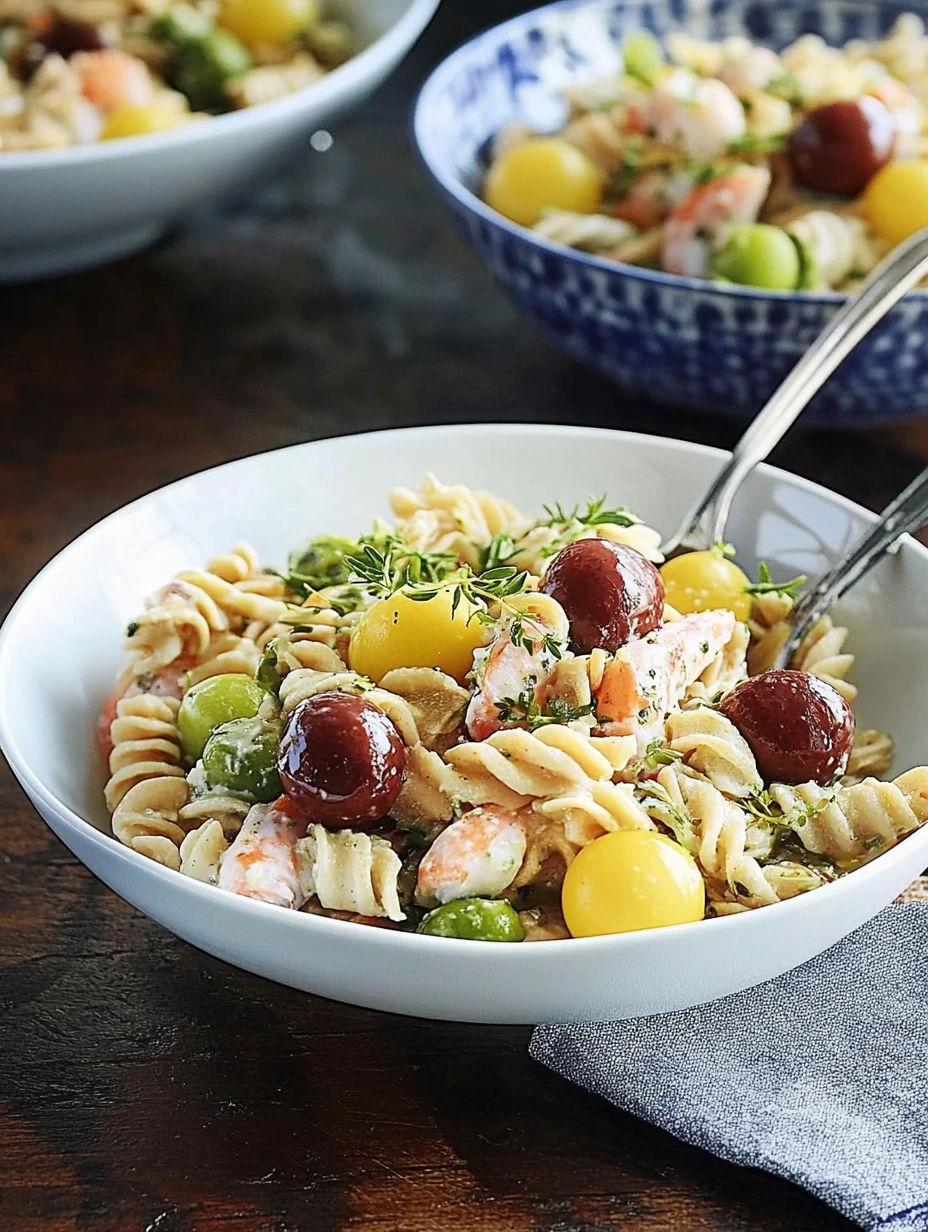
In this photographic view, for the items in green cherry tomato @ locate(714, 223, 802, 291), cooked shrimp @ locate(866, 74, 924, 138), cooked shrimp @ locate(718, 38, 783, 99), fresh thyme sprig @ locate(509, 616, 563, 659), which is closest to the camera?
fresh thyme sprig @ locate(509, 616, 563, 659)

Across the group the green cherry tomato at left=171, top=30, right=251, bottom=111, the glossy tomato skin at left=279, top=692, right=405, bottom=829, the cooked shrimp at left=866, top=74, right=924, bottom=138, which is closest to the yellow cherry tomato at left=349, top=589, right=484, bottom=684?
the glossy tomato skin at left=279, top=692, right=405, bottom=829

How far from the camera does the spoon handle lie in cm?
193

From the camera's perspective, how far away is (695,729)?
168 centimetres

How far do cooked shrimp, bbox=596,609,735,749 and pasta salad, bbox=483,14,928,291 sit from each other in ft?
3.46

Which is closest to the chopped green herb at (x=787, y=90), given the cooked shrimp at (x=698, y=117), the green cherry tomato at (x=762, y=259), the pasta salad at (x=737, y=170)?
the pasta salad at (x=737, y=170)

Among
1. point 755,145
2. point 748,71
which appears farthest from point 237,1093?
point 748,71

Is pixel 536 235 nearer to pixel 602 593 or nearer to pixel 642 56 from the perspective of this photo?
pixel 642 56

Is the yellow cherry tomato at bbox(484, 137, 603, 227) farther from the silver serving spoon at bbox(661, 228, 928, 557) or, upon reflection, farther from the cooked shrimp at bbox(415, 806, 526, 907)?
the cooked shrimp at bbox(415, 806, 526, 907)

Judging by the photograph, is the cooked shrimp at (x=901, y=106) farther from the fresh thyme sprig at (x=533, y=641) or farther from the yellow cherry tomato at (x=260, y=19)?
the fresh thyme sprig at (x=533, y=641)

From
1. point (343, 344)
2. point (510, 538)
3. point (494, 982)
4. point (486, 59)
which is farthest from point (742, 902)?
point (486, 59)

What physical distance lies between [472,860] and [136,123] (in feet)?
6.64

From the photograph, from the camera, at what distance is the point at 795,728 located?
1.67 metres

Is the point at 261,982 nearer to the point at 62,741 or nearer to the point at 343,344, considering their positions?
the point at 62,741

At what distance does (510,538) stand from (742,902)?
579mm
